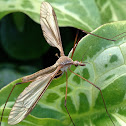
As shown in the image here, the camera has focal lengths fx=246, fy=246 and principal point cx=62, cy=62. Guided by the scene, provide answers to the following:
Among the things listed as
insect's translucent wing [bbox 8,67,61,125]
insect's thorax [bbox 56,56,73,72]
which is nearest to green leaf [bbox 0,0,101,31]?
insect's thorax [bbox 56,56,73,72]

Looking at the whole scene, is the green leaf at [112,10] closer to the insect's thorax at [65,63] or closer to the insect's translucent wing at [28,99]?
the insect's thorax at [65,63]

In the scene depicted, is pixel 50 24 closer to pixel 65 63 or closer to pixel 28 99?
pixel 65 63

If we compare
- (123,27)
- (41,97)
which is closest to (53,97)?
(41,97)

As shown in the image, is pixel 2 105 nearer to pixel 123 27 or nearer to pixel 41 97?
pixel 41 97

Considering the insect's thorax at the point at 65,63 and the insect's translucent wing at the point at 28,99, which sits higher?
the insect's thorax at the point at 65,63

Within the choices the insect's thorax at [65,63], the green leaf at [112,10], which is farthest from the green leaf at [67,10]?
the insect's thorax at [65,63]

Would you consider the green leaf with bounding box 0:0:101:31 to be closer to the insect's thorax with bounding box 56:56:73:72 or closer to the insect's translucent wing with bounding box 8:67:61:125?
the insect's thorax with bounding box 56:56:73:72

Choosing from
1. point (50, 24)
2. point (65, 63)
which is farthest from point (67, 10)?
point (65, 63)
